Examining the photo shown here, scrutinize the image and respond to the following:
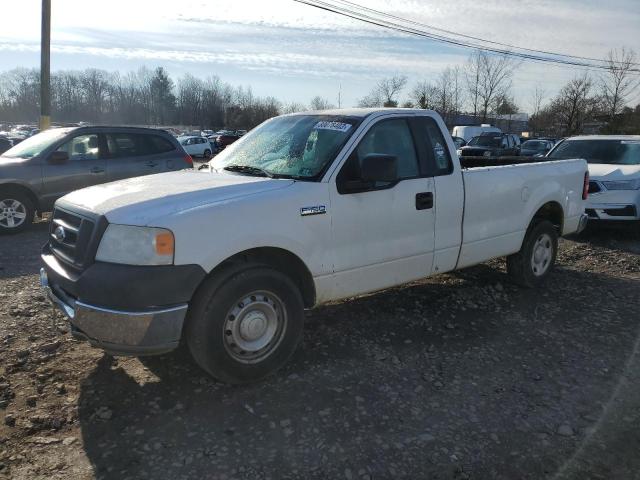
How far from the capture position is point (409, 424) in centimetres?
332

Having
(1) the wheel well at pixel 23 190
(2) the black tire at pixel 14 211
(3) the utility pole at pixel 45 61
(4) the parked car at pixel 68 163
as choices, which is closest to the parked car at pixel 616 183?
(4) the parked car at pixel 68 163

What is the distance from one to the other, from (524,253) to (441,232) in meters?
1.65

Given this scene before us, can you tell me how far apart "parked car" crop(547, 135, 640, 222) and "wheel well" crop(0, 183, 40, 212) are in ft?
30.2

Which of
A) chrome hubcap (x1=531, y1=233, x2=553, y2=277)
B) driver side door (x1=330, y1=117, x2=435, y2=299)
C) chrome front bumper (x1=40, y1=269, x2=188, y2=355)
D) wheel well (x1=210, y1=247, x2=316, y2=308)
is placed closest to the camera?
chrome front bumper (x1=40, y1=269, x2=188, y2=355)

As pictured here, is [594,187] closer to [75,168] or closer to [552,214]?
[552,214]

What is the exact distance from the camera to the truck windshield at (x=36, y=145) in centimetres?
906

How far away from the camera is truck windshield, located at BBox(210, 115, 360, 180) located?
4117mm

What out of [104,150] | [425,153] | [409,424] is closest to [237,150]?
[425,153]

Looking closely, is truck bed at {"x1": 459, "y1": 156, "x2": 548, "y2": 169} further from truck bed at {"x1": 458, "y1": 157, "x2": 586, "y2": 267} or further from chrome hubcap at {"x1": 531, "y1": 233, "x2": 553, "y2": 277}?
chrome hubcap at {"x1": 531, "y1": 233, "x2": 553, "y2": 277}

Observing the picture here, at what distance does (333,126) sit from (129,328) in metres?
2.28

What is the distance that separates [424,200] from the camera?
4.57 metres

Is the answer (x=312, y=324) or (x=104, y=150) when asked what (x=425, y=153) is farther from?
(x=104, y=150)

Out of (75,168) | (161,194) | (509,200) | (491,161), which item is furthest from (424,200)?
(75,168)

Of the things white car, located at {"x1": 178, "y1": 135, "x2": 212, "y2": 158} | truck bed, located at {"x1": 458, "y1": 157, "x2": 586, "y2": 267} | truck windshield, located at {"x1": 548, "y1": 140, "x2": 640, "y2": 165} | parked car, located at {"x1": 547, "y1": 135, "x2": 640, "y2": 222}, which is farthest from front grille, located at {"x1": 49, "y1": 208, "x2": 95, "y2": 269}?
white car, located at {"x1": 178, "y1": 135, "x2": 212, "y2": 158}
